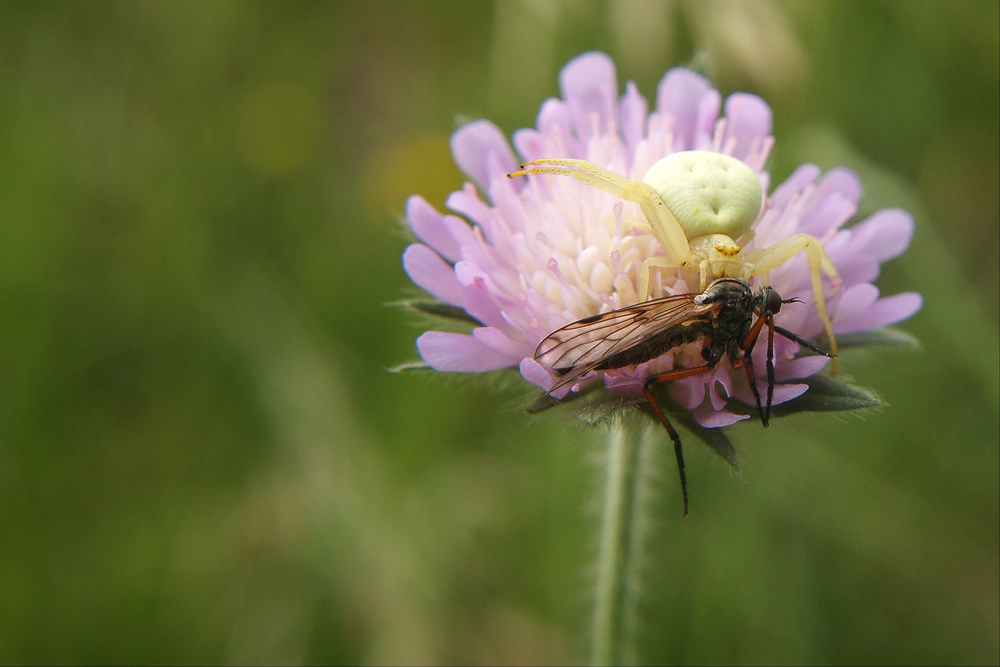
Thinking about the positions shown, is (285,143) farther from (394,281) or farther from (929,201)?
(929,201)

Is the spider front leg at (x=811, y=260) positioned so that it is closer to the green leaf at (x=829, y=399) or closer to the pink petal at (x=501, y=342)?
the green leaf at (x=829, y=399)

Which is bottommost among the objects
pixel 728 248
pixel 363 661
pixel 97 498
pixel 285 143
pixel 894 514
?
pixel 363 661

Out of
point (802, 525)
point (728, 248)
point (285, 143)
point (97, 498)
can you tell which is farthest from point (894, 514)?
point (285, 143)

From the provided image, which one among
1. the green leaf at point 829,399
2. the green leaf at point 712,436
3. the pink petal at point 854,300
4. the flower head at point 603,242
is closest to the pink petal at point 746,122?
the flower head at point 603,242

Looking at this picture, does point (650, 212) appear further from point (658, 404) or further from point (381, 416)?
point (381, 416)

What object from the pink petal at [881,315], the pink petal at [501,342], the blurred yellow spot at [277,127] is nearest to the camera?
the pink petal at [501,342]

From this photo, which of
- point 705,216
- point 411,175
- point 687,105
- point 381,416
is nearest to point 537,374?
point 705,216
